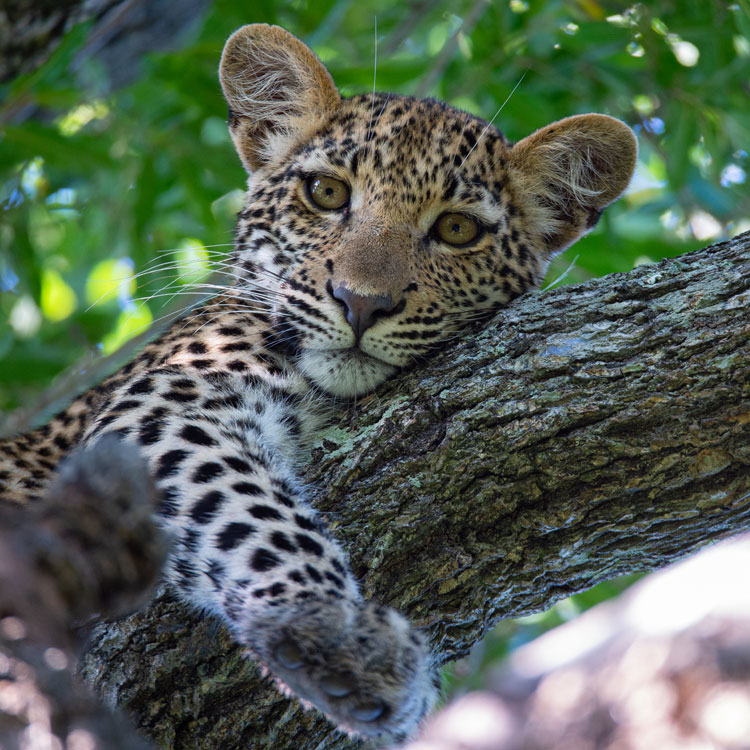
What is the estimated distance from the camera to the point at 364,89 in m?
7.39

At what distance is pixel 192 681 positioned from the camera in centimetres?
326

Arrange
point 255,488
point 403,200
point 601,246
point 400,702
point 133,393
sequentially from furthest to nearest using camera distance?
point 601,246 → point 403,200 → point 133,393 → point 255,488 → point 400,702

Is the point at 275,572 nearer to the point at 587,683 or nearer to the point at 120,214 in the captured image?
the point at 587,683

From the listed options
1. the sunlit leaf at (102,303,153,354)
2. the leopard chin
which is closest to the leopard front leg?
the leopard chin

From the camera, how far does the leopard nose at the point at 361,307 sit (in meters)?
4.05

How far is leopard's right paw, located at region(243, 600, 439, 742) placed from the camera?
294 cm

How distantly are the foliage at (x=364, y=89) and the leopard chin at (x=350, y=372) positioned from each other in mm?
1154

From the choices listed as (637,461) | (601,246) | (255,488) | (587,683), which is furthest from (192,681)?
(601,246)

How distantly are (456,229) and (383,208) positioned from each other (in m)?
0.39

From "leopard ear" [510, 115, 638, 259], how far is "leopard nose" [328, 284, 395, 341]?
4.37 ft

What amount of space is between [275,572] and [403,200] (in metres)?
2.07

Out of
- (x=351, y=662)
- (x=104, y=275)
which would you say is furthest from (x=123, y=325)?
(x=351, y=662)

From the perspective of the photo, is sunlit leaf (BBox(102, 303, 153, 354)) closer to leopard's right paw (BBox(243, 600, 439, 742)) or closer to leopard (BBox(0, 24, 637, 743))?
leopard (BBox(0, 24, 637, 743))

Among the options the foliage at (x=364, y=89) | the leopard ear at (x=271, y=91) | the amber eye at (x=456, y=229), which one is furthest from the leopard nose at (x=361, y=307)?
the leopard ear at (x=271, y=91)
